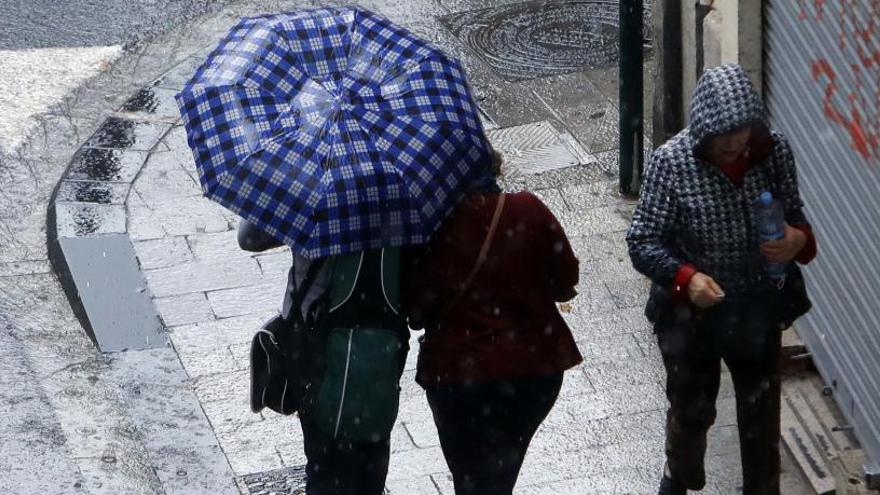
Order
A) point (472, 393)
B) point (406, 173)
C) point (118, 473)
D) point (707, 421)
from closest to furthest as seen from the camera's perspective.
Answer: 1. point (406, 173)
2. point (472, 393)
3. point (707, 421)
4. point (118, 473)

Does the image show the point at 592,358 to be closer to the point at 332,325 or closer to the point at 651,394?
the point at 651,394

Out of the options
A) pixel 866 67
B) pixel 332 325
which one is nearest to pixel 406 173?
pixel 332 325

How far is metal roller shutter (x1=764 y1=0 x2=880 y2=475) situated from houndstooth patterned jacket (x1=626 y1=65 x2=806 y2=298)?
36.3 inches

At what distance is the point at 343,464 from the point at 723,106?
165cm

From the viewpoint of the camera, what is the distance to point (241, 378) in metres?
6.91

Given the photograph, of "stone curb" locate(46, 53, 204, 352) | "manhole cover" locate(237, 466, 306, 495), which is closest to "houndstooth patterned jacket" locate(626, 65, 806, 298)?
"manhole cover" locate(237, 466, 306, 495)

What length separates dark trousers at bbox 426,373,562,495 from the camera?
183 inches

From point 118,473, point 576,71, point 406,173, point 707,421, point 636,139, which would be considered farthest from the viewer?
point 576,71

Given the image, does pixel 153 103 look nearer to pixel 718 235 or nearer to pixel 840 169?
pixel 840 169

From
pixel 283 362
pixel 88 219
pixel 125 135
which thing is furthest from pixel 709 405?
pixel 125 135

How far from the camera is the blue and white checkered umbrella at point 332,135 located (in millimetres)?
4316

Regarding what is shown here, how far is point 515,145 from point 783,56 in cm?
255

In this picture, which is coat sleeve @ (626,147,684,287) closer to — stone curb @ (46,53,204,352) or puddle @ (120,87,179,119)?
stone curb @ (46,53,204,352)

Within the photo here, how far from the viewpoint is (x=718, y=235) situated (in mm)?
5043
